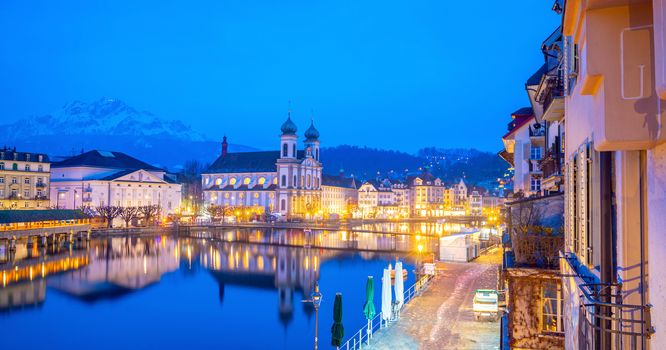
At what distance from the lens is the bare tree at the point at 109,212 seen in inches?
2832

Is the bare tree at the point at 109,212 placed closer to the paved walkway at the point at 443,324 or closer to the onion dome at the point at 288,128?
the onion dome at the point at 288,128

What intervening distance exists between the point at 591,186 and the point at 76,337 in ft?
86.4


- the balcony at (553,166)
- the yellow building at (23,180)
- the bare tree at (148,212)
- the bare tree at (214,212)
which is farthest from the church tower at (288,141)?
the balcony at (553,166)

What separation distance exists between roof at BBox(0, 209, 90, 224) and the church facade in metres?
50.7

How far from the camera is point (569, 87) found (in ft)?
22.6

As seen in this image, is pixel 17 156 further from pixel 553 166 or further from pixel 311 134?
pixel 553 166

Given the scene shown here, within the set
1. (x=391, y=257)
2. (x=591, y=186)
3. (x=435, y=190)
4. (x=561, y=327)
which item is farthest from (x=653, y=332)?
(x=435, y=190)

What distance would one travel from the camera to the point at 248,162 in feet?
399

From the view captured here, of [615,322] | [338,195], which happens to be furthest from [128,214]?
[615,322]

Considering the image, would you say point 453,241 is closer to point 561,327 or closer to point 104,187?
point 561,327

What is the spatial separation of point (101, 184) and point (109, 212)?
11535mm

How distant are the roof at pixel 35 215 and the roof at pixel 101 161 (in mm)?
25435

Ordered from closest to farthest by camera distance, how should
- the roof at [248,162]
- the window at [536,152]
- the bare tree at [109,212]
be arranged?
the window at [536,152] → the bare tree at [109,212] → the roof at [248,162]

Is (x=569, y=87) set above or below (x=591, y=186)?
above
